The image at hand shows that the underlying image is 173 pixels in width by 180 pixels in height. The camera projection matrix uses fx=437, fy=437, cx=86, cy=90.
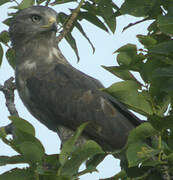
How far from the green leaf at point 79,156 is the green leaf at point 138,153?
7.4 inches

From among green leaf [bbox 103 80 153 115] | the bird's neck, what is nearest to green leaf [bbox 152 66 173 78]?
Answer: green leaf [bbox 103 80 153 115]

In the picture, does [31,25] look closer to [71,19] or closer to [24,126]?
[71,19]

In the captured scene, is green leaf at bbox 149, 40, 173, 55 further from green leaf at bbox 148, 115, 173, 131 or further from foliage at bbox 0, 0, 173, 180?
green leaf at bbox 148, 115, 173, 131

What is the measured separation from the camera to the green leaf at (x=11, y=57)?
543cm

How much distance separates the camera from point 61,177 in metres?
2.77

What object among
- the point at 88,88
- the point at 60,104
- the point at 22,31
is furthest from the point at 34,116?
the point at 22,31

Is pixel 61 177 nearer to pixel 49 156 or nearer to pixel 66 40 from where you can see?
pixel 49 156

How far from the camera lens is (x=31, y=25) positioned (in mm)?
6082

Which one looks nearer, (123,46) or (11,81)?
(123,46)

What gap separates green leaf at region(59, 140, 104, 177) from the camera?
8.95ft

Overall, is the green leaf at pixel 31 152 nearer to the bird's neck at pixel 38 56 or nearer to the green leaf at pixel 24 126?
the green leaf at pixel 24 126

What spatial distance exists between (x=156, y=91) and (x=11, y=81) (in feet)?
6.89

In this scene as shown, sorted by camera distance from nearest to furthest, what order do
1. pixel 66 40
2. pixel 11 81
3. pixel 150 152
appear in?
pixel 150 152
pixel 11 81
pixel 66 40

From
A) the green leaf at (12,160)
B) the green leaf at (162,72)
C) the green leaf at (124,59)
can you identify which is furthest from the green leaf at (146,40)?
the green leaf at (12,160)
